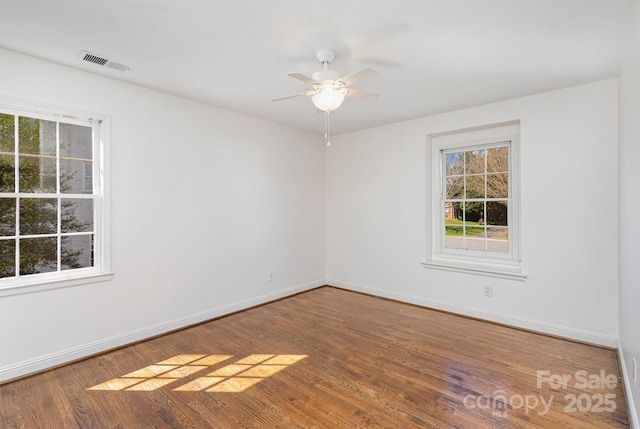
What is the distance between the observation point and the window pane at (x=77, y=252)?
2.91 meters

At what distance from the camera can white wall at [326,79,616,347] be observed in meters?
3.13

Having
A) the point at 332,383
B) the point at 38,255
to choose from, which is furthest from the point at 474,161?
the point at 38,255

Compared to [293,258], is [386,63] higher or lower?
higher

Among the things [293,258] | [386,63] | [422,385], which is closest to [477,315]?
[422,385]

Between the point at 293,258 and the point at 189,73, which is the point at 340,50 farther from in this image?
the point at 293,258

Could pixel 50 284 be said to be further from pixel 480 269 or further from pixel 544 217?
pixel 544 217

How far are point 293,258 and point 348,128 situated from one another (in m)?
2.13

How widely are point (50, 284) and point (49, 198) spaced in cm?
73

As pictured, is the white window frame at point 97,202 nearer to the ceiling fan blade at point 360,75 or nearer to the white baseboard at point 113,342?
the white baseboard at point 113,342

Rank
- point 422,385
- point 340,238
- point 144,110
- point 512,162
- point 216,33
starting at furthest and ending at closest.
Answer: point 340,238, point 512,162, point 144,110, point 422,385, point 216,33

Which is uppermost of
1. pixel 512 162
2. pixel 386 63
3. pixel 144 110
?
pixel 386 63

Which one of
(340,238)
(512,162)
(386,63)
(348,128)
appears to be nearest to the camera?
(386,63)

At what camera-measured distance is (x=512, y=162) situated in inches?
150

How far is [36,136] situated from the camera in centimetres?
274
